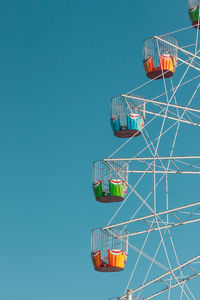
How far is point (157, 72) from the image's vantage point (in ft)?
116

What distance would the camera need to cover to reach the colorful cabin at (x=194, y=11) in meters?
35.5

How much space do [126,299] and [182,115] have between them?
6.81 metres

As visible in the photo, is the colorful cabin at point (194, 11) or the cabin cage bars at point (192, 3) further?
the cabin cage bars at point (192, 3)

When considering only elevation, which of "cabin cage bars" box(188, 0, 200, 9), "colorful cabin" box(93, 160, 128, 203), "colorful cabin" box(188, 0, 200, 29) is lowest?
"colorful cabin" box(93, 160, 128, 203)

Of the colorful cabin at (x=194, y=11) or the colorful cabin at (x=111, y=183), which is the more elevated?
the colorful cabin at (x=194, y=11)

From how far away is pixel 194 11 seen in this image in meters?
35.7

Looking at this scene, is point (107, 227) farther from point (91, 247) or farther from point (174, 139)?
point (174, 139)

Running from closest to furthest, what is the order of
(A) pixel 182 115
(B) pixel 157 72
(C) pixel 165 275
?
(C) pixel 165 275, (A) pixel 182 115, (B) pixel 157 72

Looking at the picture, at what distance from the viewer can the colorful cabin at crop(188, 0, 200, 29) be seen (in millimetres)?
35509

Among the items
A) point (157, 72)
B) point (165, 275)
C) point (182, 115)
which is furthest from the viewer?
point (157, 72)

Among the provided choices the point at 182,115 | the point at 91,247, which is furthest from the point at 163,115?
the point at 91,247

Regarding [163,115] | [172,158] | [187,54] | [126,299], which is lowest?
[126,299]

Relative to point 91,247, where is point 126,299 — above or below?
below

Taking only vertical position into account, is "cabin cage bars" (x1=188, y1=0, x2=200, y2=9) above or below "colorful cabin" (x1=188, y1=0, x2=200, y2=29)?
above
